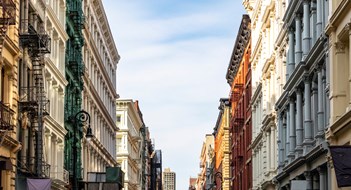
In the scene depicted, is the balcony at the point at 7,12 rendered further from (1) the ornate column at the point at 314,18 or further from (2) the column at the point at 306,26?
(2) the column at the point at 306,26

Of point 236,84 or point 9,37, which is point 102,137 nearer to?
point 236,84

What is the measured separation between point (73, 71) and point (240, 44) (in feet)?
107

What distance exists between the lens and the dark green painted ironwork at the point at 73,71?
212 feet

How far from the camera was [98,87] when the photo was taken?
8625cm

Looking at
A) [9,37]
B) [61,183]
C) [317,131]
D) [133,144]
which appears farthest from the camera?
[133,144]

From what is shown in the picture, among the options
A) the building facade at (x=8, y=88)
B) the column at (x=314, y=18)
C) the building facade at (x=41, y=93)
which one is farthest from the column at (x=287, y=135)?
the building facade at (x=8, y=88)

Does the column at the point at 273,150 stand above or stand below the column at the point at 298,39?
below

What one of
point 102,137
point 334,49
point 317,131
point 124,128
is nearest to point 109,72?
point 102,137

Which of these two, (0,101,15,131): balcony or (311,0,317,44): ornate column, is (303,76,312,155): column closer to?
(311,0,317,44): ornate column

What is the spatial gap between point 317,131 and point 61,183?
20174mm

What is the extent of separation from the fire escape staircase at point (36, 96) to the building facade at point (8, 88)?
288cm

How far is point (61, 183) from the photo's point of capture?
57.2 metres

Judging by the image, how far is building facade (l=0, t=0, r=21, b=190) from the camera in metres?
37.3

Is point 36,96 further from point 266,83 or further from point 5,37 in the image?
point 266,83
